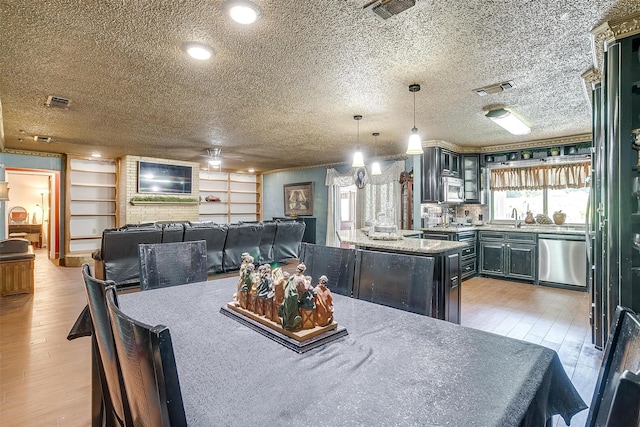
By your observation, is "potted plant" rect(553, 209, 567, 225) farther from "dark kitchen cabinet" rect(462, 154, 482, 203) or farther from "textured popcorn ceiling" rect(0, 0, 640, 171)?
"textured popcorn ceiling" rect(0, 0, 640, 171)

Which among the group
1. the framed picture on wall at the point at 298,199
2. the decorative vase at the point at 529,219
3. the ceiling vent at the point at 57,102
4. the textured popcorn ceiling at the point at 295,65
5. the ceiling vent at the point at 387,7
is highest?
the textured popcorn ceiling at the point at 295,65

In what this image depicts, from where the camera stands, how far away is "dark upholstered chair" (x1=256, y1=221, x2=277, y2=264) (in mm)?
6103

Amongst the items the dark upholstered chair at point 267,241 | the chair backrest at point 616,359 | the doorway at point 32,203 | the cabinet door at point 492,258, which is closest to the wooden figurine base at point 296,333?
the chair backrest at point 616,359

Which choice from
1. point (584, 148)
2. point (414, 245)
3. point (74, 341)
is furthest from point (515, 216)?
point (74, 341)

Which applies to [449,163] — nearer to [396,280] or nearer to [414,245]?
[414,245]

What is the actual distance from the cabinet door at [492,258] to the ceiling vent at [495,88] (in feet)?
10.1

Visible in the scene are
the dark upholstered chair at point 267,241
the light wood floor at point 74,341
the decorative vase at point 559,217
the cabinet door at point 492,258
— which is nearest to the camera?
the light wood floor at point 74,341

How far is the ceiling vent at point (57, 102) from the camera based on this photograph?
3.52 m

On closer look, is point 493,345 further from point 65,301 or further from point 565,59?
point 65,301

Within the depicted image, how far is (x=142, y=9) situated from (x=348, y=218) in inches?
273

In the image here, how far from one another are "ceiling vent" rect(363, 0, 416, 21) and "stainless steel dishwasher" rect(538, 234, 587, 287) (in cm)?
465

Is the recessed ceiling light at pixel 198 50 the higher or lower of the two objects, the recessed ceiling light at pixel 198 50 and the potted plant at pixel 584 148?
the higher

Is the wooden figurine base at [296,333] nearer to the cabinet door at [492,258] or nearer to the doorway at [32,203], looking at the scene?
the cabinet door at [492,258]

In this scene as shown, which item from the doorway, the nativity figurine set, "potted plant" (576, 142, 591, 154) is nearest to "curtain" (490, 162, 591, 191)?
"potted plant" (576, 142, 591, 154)
